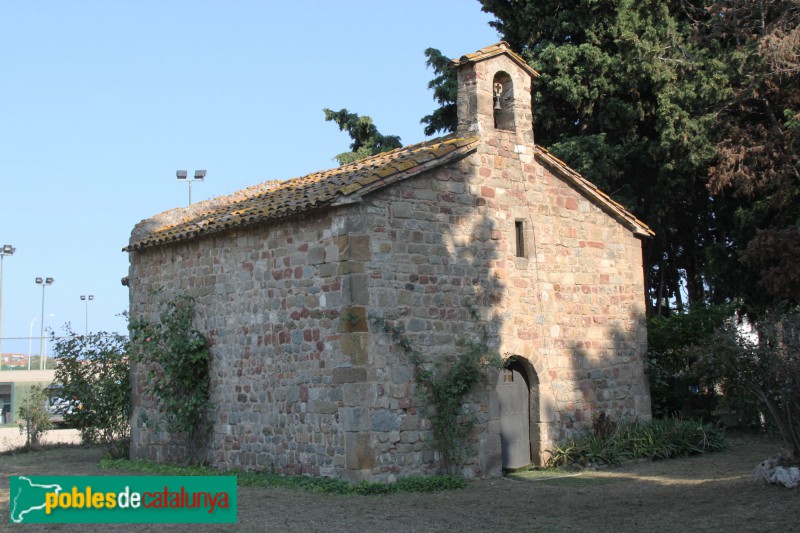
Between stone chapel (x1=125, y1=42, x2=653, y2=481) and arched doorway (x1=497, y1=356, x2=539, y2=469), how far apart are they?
3 centimetres

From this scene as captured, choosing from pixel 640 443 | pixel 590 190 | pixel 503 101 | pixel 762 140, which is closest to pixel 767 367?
pixel 640 443

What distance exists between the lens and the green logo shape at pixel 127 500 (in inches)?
356

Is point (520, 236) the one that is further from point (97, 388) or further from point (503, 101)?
point (97, 388)

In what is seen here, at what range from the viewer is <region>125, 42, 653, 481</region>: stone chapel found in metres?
12.4

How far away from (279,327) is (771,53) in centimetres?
1224

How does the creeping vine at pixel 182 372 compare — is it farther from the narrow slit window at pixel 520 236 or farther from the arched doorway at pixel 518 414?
the narrow slit window at pixel 520 236

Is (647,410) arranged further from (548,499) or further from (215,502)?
(215,502)

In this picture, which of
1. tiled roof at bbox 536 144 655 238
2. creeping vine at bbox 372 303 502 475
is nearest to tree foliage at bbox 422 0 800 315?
tiled roof at bbox 536 144 655 238

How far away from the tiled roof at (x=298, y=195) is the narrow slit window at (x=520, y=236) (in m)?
1.70

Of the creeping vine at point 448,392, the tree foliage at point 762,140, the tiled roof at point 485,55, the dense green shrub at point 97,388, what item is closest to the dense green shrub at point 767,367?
the creeping vine at point 448,392

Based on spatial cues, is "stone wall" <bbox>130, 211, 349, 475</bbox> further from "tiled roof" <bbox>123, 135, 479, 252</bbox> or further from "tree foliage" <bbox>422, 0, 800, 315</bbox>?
"tree foliage" <bbox>422, 0, 800, 315</bbox>

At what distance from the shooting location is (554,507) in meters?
10.8

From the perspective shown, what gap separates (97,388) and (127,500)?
9336 mm

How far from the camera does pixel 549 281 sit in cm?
1491
